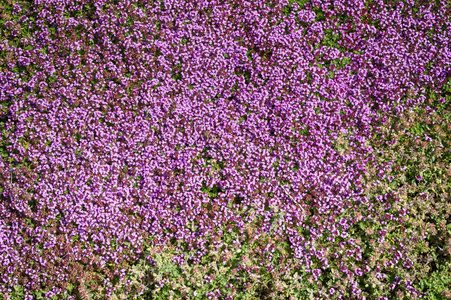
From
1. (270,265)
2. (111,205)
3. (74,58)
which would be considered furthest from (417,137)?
(74,58)

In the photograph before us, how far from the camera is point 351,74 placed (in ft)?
21.2

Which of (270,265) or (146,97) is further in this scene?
(146,97)

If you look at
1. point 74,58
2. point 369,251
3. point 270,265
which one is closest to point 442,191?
point 369,251

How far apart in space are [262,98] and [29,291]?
4.29 metres

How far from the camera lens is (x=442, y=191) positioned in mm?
5883

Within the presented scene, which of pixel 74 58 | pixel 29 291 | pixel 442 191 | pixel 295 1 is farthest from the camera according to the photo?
pixel 295 1

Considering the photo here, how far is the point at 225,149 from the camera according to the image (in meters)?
5.93

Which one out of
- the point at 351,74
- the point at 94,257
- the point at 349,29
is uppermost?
the point at 349,29

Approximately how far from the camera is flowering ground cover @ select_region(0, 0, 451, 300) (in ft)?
17.9

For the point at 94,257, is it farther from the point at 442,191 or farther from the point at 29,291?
the point at 442,191

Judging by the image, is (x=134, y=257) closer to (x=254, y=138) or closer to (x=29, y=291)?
(x=29, y=291)

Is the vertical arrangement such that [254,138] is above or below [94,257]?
above

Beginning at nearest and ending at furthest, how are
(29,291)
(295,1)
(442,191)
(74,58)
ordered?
1. (29,291)
2. (442,191)
3. (74,58)
4. (295,1)

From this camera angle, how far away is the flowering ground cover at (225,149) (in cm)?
545
